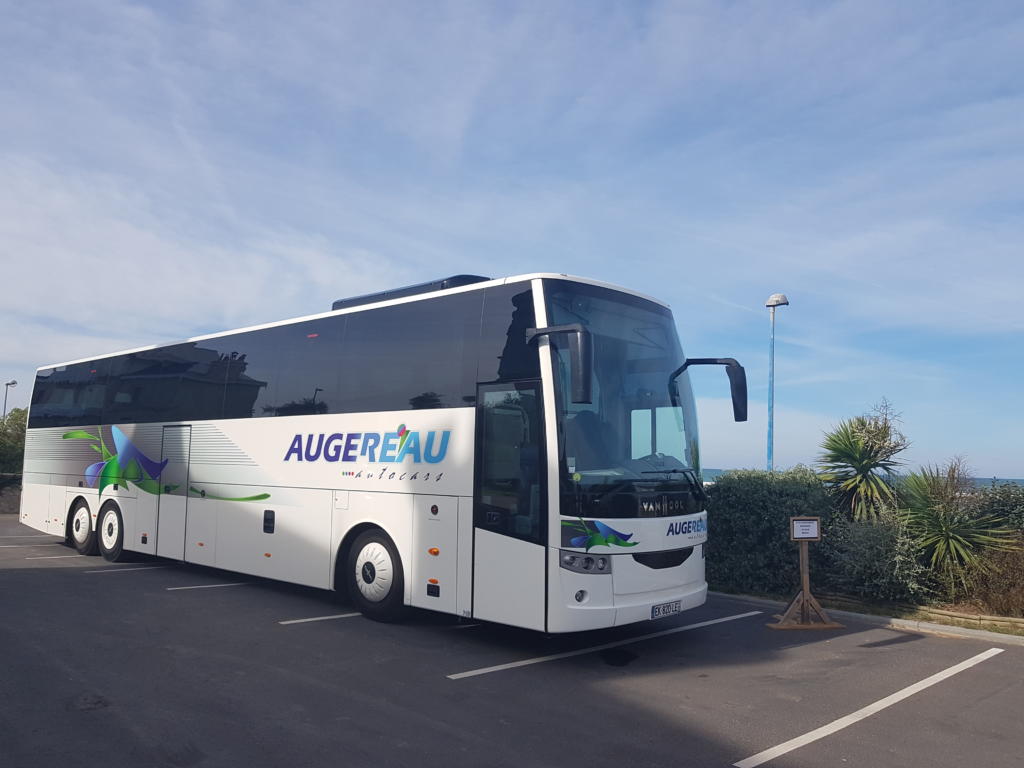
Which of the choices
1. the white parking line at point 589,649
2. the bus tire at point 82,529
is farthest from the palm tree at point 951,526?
the bus tire at point 82,529

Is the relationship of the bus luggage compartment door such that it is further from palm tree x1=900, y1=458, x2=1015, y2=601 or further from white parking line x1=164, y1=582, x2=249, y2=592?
palm tree x1=900, y1=458, x2=1015, y2=601

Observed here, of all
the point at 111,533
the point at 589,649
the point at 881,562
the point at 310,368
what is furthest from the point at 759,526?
the point at 111,533

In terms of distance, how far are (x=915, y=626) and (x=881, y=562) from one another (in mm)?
1086

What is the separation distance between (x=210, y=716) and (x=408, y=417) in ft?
13.2

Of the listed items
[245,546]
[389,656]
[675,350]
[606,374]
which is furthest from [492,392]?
[245,546]

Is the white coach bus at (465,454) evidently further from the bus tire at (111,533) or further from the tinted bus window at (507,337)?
the bus tire at (111,533)

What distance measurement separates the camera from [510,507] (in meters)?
7.94

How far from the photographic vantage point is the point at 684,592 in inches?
330

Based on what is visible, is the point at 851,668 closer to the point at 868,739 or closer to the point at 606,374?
the point at 868,739

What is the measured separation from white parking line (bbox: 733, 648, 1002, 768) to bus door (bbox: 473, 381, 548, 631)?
250 centimetres

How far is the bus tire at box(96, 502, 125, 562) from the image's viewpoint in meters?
14.3

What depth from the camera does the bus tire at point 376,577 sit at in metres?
9.19

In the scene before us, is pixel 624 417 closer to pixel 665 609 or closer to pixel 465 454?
pixel 465 454

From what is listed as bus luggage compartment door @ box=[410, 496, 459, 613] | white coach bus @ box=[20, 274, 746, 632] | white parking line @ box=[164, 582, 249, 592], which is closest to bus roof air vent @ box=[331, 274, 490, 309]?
Result: white coach bus @ box=[20, 274, 746, 632]
